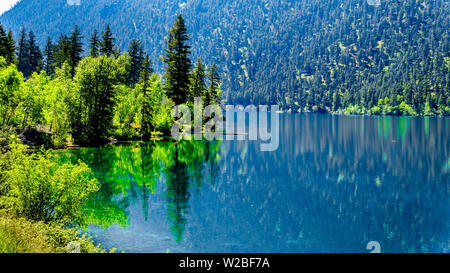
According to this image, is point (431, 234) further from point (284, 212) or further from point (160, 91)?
point (160, 91)

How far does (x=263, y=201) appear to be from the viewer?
3192 centimetres

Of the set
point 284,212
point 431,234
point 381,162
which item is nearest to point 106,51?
point 381,162

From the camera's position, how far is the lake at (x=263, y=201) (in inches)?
901

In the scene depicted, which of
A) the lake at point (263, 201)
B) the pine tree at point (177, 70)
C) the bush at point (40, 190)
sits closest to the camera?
the bush at point (40, 190)

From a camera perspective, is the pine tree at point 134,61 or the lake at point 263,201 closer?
the lake at point 263,201

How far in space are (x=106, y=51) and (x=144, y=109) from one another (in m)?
23.1

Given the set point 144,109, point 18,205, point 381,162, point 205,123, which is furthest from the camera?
point 205,123

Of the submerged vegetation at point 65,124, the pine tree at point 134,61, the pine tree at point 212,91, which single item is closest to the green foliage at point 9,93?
the submerged vegetation at point 65,124

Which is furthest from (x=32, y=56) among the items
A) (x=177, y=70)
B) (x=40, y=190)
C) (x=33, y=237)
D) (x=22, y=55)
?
(x=33, y=237)

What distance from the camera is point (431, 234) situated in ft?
82.6

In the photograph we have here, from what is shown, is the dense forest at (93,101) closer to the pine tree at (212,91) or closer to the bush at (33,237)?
the pine tree at (212,91)

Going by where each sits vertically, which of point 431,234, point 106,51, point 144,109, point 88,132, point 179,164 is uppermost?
point 106,51

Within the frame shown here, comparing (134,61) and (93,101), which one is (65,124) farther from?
(134,61)

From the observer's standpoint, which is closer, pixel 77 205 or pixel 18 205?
pixel 18 205
